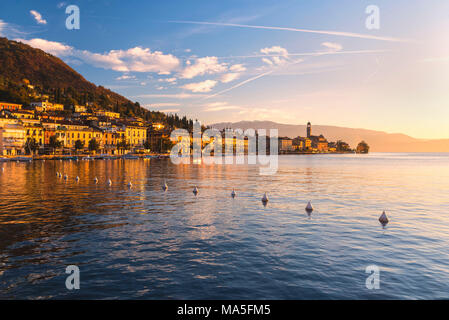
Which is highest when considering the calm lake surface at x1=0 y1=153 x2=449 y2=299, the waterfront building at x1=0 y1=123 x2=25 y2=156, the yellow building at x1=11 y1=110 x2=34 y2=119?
the yellow building at x1=11 y1=110 x2=34 y2=119

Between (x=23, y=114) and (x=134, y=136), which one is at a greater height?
(x=23, y=114)

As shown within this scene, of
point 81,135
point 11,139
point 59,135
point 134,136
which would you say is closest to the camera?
point 11,139

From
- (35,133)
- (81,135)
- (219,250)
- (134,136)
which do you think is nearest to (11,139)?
(35,133)

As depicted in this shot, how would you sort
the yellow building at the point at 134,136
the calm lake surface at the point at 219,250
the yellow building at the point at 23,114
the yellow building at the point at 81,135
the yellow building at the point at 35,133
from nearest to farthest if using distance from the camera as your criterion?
1. the calm lake surface at the point at 219,250
2. the yellow building at the point at 35,133
3. the yellow building at the point at 23,114
4. the yellow building at the point at 81,135
5. the yellow building at the point at 134,136

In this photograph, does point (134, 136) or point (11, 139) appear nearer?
point (11, 139)

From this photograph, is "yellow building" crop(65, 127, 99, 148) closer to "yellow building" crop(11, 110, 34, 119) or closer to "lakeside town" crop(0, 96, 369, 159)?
"lakeside town" crop(0, 96, 369, 159)

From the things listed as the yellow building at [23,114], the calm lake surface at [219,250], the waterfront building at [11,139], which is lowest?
the calm lake surface at [219,250]

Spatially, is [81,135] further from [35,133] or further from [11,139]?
[11,139]

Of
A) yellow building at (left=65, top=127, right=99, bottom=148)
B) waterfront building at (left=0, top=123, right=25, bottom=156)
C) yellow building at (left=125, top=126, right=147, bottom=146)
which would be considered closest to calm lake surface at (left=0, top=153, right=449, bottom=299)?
waterfront building at (left=0, top=123, right=25, bottom=156)

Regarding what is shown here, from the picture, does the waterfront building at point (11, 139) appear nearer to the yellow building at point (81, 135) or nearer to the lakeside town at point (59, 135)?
the lakeside town at point (59, 135)

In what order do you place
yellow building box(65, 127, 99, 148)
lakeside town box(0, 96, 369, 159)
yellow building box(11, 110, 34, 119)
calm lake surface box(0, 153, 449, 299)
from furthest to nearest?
yellow building box(65, 127, 99, 148) < yellow building box(11, 110, 34, 119) < lakeside town box(0, 96, 369, 159) < calm lake surface box(0, 153, 449, 299)

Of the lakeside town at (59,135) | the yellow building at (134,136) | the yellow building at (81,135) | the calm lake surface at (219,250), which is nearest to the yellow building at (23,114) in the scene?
the lakeside town at (59,135)
